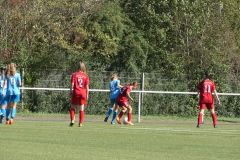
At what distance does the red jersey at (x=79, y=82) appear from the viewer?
23.1 m

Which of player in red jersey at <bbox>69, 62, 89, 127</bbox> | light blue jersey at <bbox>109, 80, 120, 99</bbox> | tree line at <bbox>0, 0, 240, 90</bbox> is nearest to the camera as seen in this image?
player in red jersey at <bbox>69, 62, 89, 127</bbox>

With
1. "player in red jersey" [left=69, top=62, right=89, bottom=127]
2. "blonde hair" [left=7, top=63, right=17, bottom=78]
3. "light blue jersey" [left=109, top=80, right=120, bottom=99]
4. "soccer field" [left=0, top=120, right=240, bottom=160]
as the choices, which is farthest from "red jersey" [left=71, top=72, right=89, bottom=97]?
"light blue jersey" [left=109, top=80, right=120, bottom=99]

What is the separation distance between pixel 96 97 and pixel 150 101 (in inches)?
105

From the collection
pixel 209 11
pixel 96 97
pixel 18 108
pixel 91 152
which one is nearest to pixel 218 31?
pixel 209 11

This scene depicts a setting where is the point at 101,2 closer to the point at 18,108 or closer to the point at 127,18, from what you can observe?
the point at 127,18

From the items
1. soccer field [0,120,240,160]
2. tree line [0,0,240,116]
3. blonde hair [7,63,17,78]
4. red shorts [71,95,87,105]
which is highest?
tree line [0,0,240,116]

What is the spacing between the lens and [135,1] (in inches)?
1793

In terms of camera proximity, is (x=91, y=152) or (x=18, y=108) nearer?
(x=91, y=152)

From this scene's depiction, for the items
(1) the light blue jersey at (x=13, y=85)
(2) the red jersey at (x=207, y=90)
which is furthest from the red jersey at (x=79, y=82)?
(2) the red jersey at (x=207, y=90)

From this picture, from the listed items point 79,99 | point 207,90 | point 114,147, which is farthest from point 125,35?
point 114,147

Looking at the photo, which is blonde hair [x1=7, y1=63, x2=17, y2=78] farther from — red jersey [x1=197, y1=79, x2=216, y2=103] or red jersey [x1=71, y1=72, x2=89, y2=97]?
red jersey [x1=197, y1=79, x2=216, y2=103]

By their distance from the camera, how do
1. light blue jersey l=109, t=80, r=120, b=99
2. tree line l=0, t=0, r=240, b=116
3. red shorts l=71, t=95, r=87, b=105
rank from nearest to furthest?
red shorts l=71, t=95, r=87, b=105 < light blue jersey l=109, t=80, r=120, b=99 < tree line l=0, t=0, r=240, b=116

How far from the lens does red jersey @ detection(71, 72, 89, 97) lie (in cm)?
2314

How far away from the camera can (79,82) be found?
23203 millimetres
